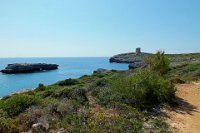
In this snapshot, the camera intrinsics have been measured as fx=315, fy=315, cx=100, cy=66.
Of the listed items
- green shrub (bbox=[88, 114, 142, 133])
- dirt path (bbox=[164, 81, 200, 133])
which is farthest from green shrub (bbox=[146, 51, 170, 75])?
green shrub (bbox=[88, 114, 142, 133])

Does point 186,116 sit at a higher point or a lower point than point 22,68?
higher

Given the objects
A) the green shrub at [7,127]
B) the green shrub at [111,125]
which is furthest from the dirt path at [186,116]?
the green shrub at [7,127]

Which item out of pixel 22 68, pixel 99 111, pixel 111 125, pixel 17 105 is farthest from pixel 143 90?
pixel 22 68

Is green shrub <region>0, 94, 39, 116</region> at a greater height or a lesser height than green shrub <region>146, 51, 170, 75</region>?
lesser

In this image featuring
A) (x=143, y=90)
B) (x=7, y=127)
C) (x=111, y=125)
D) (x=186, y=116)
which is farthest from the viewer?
(x=143, y=90)

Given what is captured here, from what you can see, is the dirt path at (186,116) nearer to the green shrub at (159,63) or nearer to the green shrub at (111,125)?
the green shrub at (111,125)

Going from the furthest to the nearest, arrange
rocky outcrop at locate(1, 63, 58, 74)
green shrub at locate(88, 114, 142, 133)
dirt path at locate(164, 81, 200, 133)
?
1. rocky outcrop at locate(1, 63, 58, 74)
2. dirt path at locate(164, 81, 200, 133)
3. green shrub at locate(88, 114, 142, 133)

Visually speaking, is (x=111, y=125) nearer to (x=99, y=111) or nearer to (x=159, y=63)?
(x=99, y=111)

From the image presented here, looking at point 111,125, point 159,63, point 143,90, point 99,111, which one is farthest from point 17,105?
point 159,63

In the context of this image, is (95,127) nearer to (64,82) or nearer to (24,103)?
(24,103)

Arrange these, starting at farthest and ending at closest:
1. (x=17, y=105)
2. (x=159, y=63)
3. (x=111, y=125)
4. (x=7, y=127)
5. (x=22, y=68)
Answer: (x=22, y=68)
(x=159, y=63)
(x=17, y=105)
(x=7, y=127)
(x=111, y=125)

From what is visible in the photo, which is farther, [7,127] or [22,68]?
[22,68]

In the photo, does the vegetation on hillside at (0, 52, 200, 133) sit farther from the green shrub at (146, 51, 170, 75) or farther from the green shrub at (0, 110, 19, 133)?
the green shrub at (146, 51, 170, 75)

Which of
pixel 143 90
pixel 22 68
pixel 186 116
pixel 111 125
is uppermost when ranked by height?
pixel 143 90
